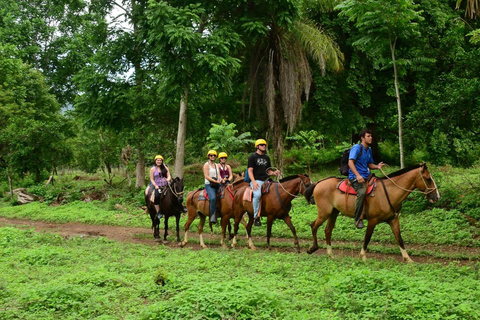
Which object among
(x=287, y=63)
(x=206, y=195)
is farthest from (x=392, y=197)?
(x=287, y=63)

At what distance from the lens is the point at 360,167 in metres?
9.84

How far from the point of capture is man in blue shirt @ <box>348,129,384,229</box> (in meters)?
9.60

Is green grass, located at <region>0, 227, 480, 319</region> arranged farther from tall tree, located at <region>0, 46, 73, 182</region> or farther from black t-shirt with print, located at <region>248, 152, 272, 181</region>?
tall tree, located at <region>0, 46, 73, 182</region>

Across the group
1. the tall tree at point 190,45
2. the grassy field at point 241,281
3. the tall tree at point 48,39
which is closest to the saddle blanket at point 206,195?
the grassy field at point 241,281

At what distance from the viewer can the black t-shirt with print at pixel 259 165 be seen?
11.7m

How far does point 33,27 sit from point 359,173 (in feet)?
122

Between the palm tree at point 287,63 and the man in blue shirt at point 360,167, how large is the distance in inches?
358

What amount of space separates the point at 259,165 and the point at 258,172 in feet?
0.68

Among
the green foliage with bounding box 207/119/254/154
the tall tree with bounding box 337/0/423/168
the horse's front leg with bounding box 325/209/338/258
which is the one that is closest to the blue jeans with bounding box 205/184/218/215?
the horse's front leg with bounding box 325/209/338/258

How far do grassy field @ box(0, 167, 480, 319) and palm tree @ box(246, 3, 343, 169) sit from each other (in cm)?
733

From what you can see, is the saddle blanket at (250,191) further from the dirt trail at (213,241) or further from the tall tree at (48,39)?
the tall tree at (48,39)

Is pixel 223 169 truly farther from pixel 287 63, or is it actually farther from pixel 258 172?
pixel 287 63

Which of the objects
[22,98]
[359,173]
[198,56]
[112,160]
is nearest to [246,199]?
[359,173]

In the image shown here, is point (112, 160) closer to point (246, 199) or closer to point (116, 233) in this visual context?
point (116, 233)
